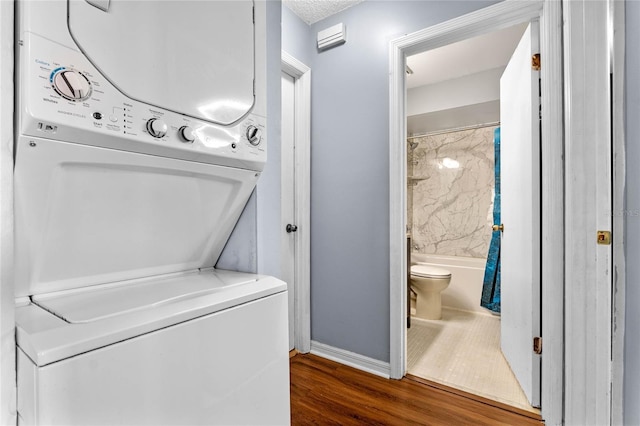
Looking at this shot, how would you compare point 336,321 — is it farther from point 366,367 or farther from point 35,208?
point 35,208

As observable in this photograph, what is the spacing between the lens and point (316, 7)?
2215 millimetres

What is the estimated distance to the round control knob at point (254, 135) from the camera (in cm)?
98

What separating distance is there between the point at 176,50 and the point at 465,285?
11.7 feet

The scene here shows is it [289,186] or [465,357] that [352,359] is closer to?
[465,357]

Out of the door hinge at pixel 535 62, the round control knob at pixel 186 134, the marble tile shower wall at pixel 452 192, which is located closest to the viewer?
the round control knob at pixel 186 134

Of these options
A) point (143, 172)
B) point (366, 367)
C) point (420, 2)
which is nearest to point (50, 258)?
point (143, 172)

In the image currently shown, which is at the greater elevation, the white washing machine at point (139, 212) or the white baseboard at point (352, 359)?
the white washing machine at point (139, 212)

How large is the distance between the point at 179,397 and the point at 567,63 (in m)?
1.87

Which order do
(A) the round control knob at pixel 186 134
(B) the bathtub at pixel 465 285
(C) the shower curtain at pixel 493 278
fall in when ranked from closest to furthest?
(A) the round control knob at pixel 186 134 < (C) the shower curtain at pixel 493 278 < (B) the bathtub at pixel 465 285

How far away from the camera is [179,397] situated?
69 cm

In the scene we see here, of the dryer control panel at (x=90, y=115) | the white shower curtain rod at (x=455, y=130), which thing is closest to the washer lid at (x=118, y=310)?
the dryer control panel at (x=90, y=115)

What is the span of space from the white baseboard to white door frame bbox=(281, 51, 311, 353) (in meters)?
0.09

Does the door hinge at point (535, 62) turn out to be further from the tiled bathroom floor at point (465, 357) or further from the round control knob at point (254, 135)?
the tiled bathroom floor at point (465, 357)

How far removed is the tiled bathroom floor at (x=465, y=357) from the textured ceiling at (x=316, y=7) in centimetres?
249
